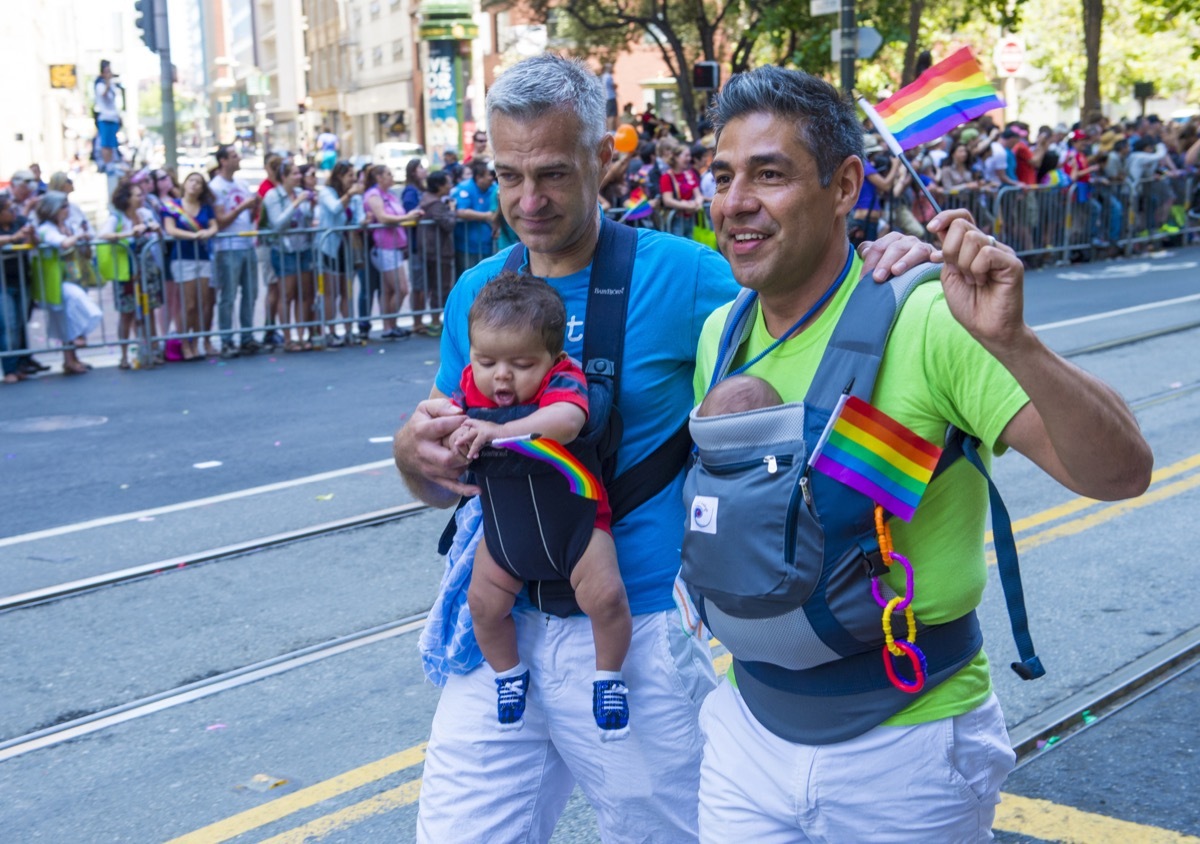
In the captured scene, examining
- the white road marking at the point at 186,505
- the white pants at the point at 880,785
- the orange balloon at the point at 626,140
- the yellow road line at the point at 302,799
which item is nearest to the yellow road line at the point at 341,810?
the yellow road line at the point at 302,799

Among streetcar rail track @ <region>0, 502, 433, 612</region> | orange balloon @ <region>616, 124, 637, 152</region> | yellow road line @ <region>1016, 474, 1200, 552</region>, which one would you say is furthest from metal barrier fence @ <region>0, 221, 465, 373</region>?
yellow road line @ <region>1016, 474, 1200, 552</region>

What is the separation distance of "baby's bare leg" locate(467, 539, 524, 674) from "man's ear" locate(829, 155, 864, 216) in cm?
98

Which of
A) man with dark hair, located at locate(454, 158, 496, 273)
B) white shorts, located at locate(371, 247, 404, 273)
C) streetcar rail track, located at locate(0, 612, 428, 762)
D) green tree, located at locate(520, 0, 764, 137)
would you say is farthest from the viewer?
green tree, located at locate(520, 0, 764, 137)

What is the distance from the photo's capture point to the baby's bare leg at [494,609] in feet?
9.23

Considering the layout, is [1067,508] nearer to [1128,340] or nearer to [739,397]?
[739,397]

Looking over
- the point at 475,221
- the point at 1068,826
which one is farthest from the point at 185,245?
the point at 1068,826

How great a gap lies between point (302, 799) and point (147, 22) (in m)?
15.0

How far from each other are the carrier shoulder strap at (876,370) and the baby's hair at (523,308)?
0.62m

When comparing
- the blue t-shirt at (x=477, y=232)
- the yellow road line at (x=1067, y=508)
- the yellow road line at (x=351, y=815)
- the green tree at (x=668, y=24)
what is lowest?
the yellow road line at (x=351, y=815)

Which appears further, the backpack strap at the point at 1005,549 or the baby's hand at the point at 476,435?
the baby's hand at the point at 476,435

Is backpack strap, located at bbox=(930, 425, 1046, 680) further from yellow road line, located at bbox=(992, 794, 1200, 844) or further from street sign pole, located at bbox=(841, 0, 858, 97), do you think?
street sign pole, located at bbox=(841, 0, 858, 97)

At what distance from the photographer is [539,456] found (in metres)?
2.62

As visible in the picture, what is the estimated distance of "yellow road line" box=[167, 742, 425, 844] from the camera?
3980 millimetres

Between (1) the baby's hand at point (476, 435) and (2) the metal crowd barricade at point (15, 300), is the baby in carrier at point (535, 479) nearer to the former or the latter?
(1) the baby's hand at point (476, 435)
